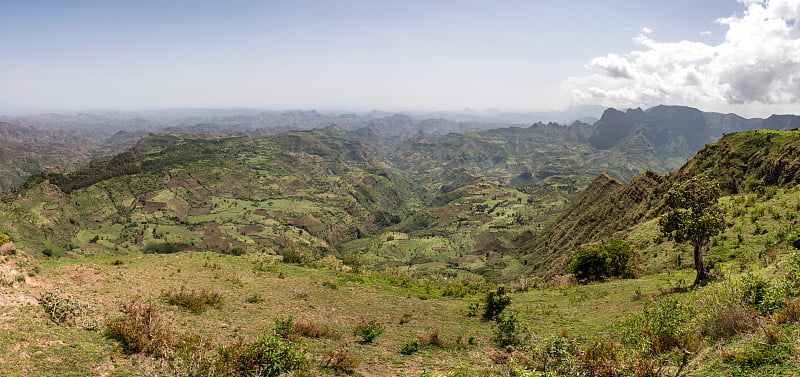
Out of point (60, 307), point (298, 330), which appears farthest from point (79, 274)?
point (298, 330)

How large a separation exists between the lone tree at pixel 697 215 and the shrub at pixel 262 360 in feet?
88.5

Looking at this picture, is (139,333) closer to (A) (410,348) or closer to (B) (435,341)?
(A) (410,348)

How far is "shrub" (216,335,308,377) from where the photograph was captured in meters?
11.2

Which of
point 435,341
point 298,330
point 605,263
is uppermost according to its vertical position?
point 298,330

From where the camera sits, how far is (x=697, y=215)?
76.3ft

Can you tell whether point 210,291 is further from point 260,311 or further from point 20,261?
point 20,261

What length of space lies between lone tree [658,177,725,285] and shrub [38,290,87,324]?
38.1m

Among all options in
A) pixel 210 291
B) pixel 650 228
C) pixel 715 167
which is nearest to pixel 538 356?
pixel 210 291

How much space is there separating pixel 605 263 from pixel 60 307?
48.0m

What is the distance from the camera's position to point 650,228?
155ft

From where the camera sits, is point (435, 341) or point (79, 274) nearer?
point (435, 341)

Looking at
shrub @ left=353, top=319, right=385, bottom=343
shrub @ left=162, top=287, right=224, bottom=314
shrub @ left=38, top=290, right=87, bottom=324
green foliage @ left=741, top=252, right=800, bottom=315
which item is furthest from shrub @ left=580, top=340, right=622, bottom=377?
shrub @ left=38, top=290, right=87, bottom=324

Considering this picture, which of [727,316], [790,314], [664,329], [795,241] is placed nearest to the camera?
[790,314]

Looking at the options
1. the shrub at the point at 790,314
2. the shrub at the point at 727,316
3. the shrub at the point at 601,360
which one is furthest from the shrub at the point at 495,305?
the shrub at the point at 790,314
